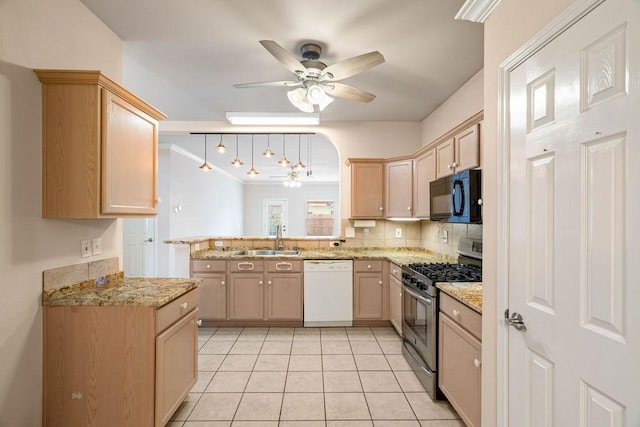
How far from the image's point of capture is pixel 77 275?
1876mm

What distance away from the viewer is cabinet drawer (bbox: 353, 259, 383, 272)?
3.67 metres

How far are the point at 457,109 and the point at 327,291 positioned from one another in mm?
2516

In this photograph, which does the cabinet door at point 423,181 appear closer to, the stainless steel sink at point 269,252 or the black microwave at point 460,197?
the black microwave at point 460,197

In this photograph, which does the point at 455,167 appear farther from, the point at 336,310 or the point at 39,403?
the point at 39,403

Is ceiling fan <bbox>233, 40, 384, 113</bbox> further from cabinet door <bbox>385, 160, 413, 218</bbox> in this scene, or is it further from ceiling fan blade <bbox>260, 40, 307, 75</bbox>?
cabinet door <bbox>385, 160, 413, 218</bbox>

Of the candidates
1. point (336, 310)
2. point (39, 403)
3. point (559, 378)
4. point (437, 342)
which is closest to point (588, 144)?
point (559, 378)

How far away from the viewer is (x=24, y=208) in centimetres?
157

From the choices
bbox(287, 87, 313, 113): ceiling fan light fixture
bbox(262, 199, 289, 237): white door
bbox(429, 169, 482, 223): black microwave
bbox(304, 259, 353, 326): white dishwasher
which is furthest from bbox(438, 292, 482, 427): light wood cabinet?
bbox(262, 199, 289, 237): white door

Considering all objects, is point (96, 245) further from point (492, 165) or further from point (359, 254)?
point (359, 254)

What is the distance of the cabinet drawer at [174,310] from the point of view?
171cm

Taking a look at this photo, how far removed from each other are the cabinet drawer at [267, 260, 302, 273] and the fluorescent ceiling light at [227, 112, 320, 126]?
1815mm

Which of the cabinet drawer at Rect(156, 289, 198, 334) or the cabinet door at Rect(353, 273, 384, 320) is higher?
the cabinet drawer at Rect(156, 289, 198, 334)

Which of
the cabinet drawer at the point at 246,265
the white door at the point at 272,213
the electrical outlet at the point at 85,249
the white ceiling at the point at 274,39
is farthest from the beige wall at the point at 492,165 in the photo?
the white door at the point at 272,213

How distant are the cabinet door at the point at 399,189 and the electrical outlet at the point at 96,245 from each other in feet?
9.90
